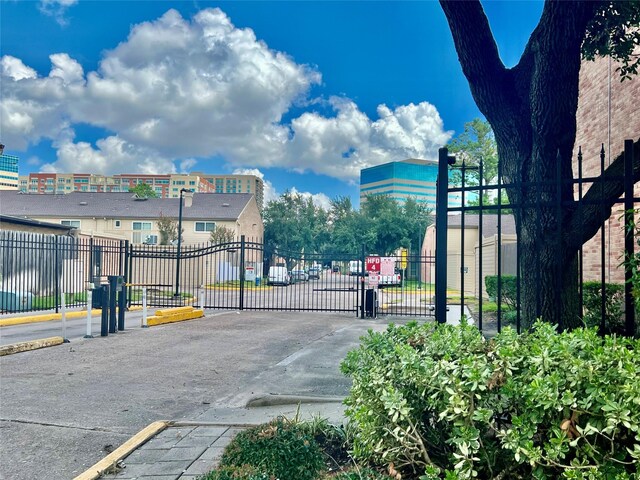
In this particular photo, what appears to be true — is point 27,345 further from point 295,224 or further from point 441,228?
point 295,224

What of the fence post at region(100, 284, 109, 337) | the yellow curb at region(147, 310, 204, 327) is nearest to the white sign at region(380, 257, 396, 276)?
the yellow curb at region(147, 310, 204, 327)

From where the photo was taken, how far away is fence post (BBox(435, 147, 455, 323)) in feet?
14.9

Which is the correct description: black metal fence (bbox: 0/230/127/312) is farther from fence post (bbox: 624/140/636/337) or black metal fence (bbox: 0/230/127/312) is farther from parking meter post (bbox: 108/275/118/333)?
fence post (bbox: 624/140/636/337)

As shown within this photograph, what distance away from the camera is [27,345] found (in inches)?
368

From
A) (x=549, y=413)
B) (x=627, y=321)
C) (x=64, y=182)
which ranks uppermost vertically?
(x=64, y=182)

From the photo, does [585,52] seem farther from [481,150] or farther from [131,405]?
[481,150]

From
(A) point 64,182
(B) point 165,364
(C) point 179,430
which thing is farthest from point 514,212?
(A) point 64,182

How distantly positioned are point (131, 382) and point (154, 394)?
81 cm

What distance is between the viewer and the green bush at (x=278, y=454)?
3.37 meters

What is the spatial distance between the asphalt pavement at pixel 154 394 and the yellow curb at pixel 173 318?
1.56 m

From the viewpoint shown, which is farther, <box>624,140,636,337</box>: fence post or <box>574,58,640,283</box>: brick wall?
<box>574,58,640,283</box>: brick wall

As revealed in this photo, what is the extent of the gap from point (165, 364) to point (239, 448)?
5.21 meters

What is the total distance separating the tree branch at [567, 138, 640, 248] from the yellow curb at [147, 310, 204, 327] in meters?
11.5

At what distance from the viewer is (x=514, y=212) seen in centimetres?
498
